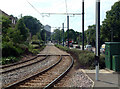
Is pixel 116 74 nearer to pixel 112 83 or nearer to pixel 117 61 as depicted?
pixel 117 61

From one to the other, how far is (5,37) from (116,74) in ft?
54.4

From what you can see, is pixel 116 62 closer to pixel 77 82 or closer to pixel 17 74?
pixel 77 82

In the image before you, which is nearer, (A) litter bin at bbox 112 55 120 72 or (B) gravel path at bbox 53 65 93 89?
(B) gravel path at bbox 53 65 93 89

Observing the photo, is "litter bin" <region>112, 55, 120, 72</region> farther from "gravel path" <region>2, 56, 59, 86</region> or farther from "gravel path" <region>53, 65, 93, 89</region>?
"gravel path" <region>2, 56, 59, 86</region>

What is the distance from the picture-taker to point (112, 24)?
3797cm

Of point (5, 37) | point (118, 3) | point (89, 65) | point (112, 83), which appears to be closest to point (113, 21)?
point (118, 3)

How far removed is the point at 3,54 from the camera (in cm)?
1877

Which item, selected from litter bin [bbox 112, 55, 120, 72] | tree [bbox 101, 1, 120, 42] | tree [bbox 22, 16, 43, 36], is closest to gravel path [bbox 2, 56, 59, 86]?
litter bin [bbox 112, 55, 120, 72]

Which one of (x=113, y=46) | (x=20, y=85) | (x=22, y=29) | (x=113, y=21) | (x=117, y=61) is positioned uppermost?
(x=113, y=21)

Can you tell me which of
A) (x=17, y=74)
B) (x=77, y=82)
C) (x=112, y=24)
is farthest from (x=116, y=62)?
(x=112, y=24)

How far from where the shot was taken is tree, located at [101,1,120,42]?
37.9m

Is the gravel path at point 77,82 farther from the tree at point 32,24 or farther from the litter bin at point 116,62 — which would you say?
the tree at point 32,24

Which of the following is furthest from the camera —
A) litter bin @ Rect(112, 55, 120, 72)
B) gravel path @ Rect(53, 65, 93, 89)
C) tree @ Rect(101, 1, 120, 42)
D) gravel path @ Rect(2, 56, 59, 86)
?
tree @ Rect(101, 1, 120, 42)

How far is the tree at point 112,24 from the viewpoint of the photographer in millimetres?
37938
